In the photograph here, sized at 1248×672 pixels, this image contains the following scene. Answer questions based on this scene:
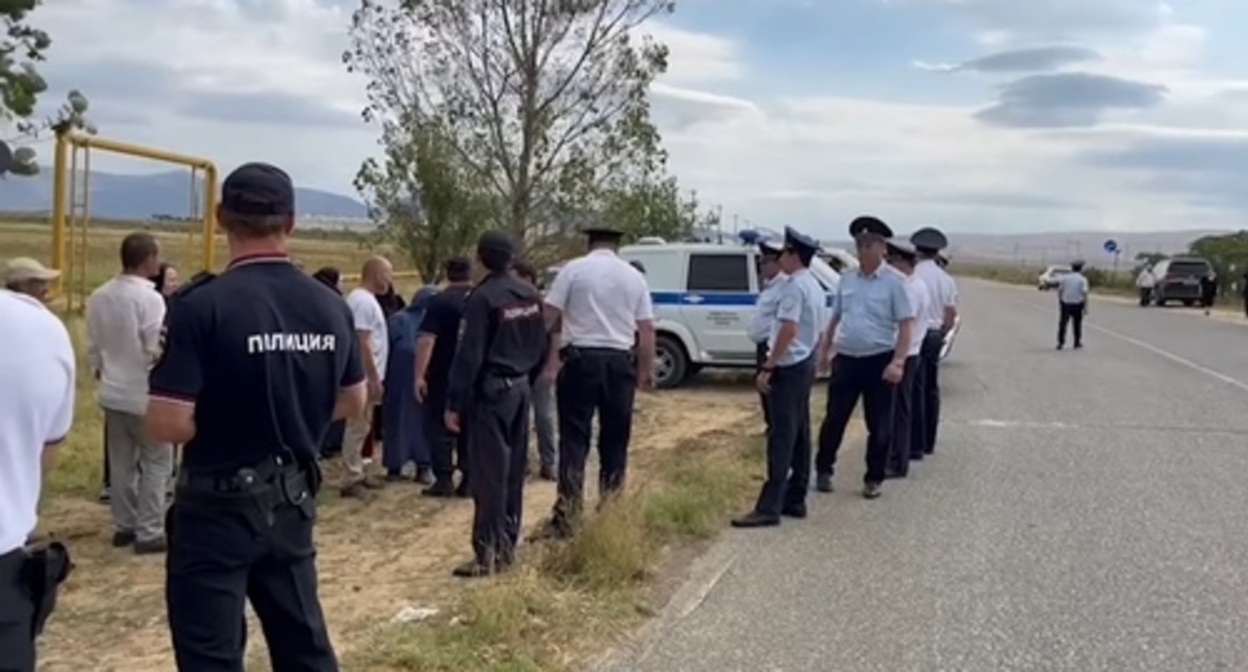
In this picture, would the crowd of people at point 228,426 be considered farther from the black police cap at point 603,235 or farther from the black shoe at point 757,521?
the black shoe at point 757,521

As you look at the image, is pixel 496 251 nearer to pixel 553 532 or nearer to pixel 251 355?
pixel 553 532

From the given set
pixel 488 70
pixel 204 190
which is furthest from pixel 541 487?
pixel 204 190

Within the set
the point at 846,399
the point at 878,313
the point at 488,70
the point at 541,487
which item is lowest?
the point at 541,487

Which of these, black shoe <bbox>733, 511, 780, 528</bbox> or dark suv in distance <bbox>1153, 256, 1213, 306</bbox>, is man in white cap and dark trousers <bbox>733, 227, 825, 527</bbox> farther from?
dark suv in distance <bbox>1153, 256, 1213, 306</bbox>

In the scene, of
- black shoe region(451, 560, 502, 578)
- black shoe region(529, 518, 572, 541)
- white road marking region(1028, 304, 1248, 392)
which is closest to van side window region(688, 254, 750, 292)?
white road marking region(1028, 304, 1248, 392)

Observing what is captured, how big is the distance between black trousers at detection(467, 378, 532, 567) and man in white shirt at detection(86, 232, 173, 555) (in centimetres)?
196

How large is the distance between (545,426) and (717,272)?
7070 millimetres

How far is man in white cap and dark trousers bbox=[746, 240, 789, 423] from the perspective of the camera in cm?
867

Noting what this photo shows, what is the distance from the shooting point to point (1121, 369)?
810 inches

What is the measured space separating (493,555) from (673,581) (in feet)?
3.17

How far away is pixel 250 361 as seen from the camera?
370cm

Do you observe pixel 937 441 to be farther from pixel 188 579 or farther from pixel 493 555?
pixel 188 579

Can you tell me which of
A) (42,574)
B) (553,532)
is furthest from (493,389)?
(42,574)

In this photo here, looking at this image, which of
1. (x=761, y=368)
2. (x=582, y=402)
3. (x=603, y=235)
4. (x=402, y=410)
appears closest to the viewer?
(x=582, y=402)
